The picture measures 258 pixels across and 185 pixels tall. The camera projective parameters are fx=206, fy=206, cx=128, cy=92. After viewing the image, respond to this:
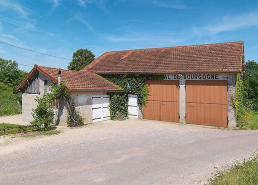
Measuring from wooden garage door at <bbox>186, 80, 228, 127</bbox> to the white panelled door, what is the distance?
412 centimetres

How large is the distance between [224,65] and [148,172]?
9.86 meters

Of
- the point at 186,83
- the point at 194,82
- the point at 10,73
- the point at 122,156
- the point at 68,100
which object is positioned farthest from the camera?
the point at 10,73

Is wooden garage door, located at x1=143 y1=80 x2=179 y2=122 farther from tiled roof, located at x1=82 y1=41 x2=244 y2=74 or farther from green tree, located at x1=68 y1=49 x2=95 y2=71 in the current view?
green tree, located at x1=68 y1=49 x2=95 y2=71

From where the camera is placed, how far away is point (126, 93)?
54.1 ft

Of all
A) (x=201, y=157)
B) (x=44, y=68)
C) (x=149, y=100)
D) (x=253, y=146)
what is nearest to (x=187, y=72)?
(x=149, y=100)

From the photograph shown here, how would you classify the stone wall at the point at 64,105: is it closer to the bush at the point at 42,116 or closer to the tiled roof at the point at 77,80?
the tiled roof at the point at 77,80

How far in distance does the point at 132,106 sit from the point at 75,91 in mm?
5104

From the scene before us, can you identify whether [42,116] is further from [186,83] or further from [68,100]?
[186,83]

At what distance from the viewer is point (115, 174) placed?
235 inches

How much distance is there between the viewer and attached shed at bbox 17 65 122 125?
533 inches

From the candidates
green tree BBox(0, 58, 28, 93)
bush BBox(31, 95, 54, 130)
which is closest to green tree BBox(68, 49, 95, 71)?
green tree BBox(0, 58, 28, 93)

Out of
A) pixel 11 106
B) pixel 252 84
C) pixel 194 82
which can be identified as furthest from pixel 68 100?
pixel 252 84

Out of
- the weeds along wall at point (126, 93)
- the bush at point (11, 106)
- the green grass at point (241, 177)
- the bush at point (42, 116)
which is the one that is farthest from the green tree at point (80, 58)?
the green grass at point (241, 177)

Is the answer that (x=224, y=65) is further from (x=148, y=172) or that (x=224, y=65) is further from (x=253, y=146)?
(x=148, y=172)
